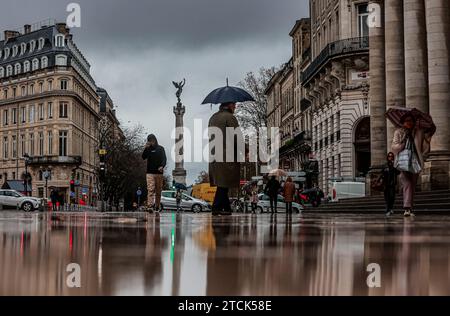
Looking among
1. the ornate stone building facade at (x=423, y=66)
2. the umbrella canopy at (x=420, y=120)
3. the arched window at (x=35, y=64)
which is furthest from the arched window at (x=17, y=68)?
the umbrella canopy at (x=420, y=120)

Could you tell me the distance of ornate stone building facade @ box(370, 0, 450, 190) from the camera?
1071 inches

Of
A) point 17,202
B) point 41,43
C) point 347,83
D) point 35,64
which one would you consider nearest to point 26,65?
point 35,64

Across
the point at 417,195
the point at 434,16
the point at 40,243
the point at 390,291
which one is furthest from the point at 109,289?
the point at 434,16

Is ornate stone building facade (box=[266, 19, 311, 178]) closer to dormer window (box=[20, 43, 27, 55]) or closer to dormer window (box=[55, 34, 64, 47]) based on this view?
dormer window (box=[55, 34, 64, 47])

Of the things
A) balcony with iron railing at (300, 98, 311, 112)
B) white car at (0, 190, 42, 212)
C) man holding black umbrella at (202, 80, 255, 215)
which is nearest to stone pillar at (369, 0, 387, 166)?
man holding black umbrella at (202, 80, 255, 215)

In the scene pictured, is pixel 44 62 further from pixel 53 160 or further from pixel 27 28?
pixel 53 160

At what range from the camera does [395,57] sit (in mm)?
31938

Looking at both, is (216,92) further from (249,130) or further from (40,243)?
(249,130)

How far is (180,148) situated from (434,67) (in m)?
60.2

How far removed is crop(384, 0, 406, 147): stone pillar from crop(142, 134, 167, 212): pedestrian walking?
13.7 meters

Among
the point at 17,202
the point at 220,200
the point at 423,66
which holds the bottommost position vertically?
the point at 17,202

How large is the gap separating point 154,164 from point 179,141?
6654 centimetres

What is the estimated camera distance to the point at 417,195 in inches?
1030

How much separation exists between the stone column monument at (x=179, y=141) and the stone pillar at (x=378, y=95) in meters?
52.0
